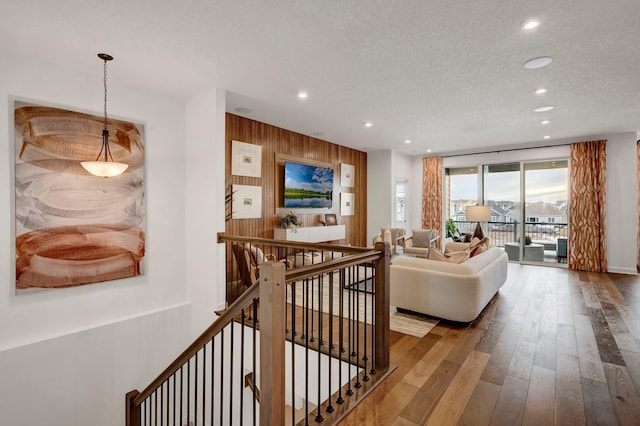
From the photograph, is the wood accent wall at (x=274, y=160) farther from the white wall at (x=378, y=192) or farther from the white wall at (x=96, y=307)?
the white wall at (x=96, y=307)

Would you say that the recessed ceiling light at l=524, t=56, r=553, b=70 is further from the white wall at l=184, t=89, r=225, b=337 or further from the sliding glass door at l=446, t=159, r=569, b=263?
the sliding glass door at l=446, t=159, r=569, b=263

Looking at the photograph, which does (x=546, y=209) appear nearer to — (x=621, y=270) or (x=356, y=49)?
(x=621, y=270)

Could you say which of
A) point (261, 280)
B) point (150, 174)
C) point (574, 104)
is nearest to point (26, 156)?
point (150, 174)

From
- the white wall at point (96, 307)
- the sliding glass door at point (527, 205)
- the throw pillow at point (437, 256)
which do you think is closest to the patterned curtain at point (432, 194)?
the sliding glass door at point (527, 205)

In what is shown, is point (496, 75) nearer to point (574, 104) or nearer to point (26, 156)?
point (574, 104)

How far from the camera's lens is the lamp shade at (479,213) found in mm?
6545

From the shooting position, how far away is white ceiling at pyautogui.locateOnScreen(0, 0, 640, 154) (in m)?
2.32

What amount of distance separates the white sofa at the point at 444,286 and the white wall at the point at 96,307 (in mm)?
2384

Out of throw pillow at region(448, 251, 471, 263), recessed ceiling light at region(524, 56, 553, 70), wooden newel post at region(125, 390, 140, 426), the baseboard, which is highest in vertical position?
recessed ceiling light at region(524, 56, 553, 70)

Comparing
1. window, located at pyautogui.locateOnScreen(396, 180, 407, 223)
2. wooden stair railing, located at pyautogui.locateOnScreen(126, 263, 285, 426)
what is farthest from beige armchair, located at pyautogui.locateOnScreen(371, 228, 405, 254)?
wooden stair railing, located at pyautogui.locateOnScreen(126, 263, 285, 426)

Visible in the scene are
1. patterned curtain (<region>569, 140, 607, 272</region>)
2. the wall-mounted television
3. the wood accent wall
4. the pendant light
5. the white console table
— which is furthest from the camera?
patterned curtain (<region>569, 140, 607, 272</region>)

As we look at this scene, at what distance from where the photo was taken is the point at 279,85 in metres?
3.78

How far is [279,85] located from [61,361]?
368 centimetres

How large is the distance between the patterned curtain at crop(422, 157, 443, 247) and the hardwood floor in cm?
431
